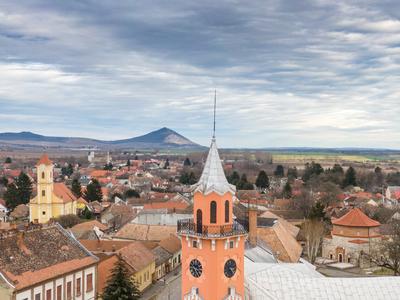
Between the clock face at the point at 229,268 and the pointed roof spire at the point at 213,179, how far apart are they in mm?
3449

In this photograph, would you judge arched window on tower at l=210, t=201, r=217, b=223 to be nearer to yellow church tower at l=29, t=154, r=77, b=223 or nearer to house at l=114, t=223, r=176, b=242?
house at l=114, t=223, r=176, b=242

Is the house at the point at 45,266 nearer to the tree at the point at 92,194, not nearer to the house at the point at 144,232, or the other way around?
the house at the point at 144,232

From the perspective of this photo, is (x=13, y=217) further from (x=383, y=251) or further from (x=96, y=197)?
(x=383, y=251)

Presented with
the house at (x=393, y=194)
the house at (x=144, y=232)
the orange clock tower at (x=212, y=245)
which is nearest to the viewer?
the orange clock tower at (x=212, y=245)

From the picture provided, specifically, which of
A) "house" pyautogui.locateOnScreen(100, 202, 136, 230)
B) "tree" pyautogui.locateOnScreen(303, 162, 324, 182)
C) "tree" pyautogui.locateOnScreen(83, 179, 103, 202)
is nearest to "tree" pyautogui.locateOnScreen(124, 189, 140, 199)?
"tree" pyautogui.locateOnScreen(83, 179, 103, 202)

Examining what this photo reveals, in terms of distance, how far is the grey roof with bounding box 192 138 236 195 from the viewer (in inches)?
1075

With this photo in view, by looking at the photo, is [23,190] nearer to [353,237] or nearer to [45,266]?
[353,237]

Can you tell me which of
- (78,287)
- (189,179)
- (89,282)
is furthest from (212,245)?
(189,179)

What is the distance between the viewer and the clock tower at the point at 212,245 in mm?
27109

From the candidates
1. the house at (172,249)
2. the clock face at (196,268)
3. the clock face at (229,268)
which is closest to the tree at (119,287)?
the clock face at (196,268)

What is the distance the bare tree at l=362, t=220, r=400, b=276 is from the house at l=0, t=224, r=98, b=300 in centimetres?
2803

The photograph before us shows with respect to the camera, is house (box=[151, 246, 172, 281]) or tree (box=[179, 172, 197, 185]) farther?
tree (box=[179, 172, 197, 185])

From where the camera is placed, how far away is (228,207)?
2777 cm

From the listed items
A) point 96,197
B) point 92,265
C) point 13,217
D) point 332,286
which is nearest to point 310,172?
point 96,197
